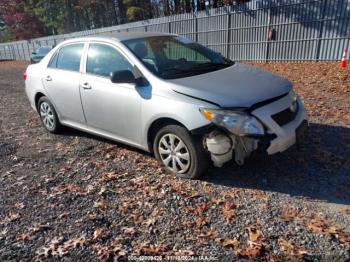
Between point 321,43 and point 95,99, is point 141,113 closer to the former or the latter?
point 95,99

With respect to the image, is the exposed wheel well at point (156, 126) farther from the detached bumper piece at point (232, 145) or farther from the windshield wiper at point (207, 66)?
the windshield wiper at point (207, 66)

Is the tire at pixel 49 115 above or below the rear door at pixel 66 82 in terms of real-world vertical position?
below

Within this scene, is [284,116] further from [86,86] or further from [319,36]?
[319,36]

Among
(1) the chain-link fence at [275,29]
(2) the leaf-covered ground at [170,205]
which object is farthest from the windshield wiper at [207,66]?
(1) the chain-link fence at [275,29]

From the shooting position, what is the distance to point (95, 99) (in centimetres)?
465

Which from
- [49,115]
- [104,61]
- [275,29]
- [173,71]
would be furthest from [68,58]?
[275,29]

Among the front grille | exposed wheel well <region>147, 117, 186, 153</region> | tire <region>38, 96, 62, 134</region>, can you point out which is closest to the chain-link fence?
the front grille

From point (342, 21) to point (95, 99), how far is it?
33.0ft

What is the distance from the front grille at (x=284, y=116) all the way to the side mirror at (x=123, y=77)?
1.81 meters

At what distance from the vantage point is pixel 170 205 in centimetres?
351

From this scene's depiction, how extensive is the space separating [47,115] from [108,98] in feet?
7.17

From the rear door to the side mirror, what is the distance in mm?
1206

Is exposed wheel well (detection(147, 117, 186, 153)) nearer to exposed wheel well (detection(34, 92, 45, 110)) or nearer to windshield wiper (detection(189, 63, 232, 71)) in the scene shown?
windshield wiper (detection(189, 63, 232, 71))

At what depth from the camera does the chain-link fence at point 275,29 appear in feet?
36.8
